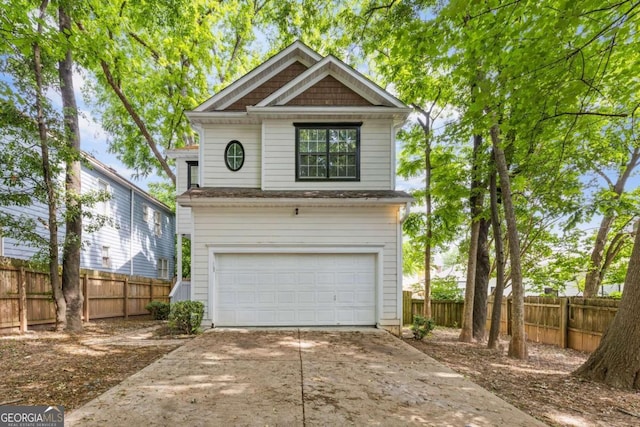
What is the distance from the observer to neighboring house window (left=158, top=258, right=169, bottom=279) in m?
20.4

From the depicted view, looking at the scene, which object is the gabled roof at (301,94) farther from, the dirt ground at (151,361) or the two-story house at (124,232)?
the dirt ground at (151,361)

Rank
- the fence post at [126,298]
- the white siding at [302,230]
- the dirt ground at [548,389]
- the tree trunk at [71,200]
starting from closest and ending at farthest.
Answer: the dirt ground at [548,389] → the tree trunk at [71,200] → the white siding at [302,230] → the fence post at [126,298]

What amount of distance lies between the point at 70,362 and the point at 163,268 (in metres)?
16.6

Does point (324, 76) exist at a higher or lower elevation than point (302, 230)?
higher

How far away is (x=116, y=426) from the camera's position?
10.5 feet

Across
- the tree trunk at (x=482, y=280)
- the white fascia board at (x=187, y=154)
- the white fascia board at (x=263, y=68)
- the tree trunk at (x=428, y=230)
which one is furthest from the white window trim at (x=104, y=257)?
the tree trunk at (x=482, y=280)

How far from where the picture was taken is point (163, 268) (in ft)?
68.6

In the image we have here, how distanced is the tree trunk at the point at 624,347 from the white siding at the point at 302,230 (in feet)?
14.5

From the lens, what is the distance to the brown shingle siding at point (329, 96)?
952cm

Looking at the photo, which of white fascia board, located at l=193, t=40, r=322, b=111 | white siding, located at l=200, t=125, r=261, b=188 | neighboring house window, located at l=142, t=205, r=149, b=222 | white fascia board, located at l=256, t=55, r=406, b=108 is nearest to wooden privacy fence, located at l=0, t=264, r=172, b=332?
neighboring house window, located at l=142, t=205, r=149, b=222

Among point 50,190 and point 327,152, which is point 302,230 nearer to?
point 327,152

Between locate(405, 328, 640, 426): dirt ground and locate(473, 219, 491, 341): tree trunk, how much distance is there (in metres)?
2.21

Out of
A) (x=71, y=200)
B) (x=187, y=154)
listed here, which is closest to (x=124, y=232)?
(x=187, y=154)

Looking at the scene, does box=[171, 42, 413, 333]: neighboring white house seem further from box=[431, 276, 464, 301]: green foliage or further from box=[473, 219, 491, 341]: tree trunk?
box=[431, 276, 464, 301]: green foliage
